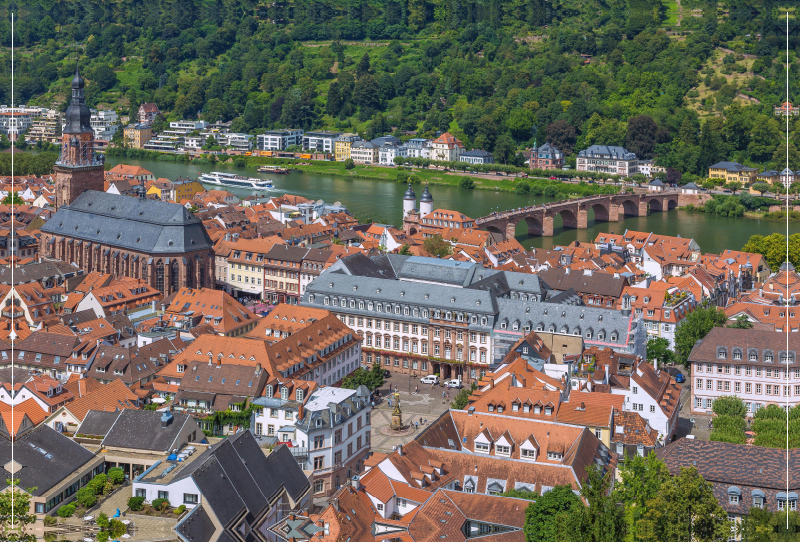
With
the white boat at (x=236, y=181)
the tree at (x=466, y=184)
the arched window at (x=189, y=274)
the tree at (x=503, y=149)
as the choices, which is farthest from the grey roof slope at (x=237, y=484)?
the tree at (x=503, y=149)

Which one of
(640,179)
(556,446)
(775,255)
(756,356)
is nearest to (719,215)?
(640,179)

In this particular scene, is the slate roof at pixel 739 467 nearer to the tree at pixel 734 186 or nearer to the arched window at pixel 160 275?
the arched window at pixel 160 275

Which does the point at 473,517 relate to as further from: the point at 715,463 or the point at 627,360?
the point at 627,360

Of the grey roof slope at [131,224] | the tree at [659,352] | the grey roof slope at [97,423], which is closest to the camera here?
the grey roof slope at [97,423]

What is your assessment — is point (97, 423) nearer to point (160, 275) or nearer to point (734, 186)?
point (160, 275)

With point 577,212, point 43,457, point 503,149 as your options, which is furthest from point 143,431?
point 503,149

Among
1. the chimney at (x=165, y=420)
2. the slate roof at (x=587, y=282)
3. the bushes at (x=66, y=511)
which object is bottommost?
the bushes at (x=66, y=511)
